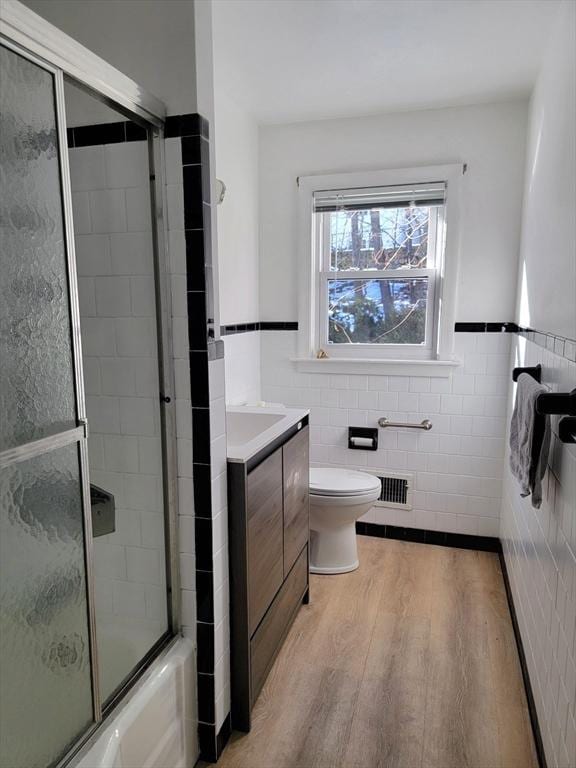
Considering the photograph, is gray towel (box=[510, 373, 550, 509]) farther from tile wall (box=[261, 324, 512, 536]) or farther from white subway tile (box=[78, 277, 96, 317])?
white subway tile (box=[78, 277, 96, 317])

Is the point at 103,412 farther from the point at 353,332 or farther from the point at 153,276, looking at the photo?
the point at 353,332

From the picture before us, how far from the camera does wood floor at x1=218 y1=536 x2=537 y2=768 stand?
1614 mm

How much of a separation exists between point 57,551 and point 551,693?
139 cm

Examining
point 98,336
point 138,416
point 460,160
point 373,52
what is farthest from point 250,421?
point 460,160

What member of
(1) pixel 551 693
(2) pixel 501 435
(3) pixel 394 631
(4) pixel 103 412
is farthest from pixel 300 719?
(2) pixel 501 435

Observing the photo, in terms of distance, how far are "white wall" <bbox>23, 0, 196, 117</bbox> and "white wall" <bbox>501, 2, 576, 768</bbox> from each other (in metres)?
1.15

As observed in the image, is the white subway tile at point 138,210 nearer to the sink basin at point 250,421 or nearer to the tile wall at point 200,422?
the tile wall at point 200,422

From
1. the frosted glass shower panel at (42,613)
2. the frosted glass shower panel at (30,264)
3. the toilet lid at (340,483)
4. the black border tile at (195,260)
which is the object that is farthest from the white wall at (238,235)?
the frosted glass shower panel at (42,613)

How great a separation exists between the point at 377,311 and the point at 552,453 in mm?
1668

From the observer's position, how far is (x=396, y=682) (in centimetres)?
192

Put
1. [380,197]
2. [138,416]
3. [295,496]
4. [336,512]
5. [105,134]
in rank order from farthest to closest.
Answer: [380,197] < [336,512] < [295,496] < [138,416] < [105,134]

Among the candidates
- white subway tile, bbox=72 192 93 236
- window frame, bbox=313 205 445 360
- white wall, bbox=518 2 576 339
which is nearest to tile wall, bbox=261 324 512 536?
window frame, bbox=313 205 445 360

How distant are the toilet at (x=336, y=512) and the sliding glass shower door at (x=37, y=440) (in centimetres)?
146

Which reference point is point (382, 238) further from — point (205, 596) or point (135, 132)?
point (205, 596)
